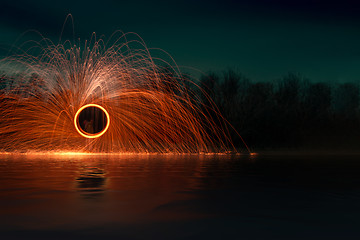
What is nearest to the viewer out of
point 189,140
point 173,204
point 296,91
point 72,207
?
point 72,207

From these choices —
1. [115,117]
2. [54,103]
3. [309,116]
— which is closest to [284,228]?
[115,117]

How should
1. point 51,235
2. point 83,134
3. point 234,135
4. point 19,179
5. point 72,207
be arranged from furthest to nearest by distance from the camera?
point 234,135 → point 83,134 → point 19,179 → point 72,207 → point 51,235

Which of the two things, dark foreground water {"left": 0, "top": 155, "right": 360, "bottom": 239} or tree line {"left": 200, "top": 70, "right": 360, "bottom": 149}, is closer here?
dark foreground water {"left": 0, "top": 155, "right": 360, "bottom": 239}

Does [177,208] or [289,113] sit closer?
[177,208]

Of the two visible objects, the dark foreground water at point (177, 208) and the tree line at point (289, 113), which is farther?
the tree line at point (289, 113)

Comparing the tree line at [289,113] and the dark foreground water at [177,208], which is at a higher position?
the tree line at [289,113]

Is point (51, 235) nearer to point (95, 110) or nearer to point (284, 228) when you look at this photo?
point (284, 228)

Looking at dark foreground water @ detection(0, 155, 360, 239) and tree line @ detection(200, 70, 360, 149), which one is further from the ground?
tree line @ detection(200, 70, 360, 149)

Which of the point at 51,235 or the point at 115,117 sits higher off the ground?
the point at 115,117
